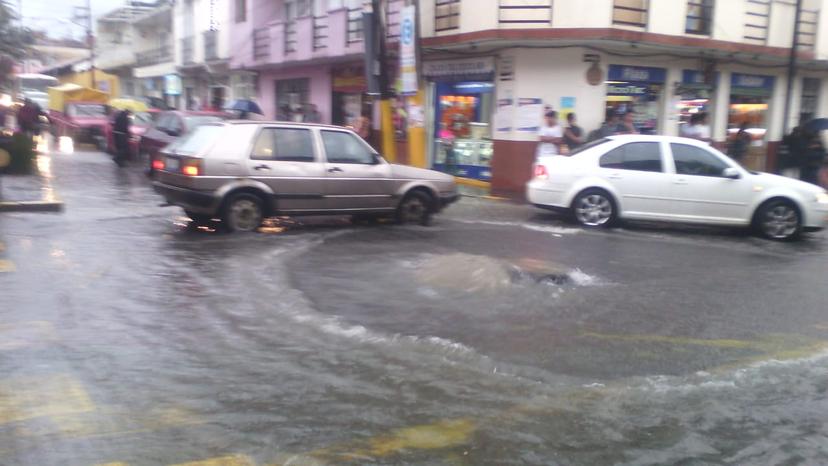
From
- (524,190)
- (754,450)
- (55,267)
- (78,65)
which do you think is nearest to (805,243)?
(524,190)

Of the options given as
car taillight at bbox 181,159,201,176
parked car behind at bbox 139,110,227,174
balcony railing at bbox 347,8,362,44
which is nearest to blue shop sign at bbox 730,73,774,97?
balcony railing at bbox 347,8,362,44

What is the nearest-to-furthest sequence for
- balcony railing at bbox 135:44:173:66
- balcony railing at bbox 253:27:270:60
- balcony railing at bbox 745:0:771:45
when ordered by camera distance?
balcony railing at bbox 745:0:771:45 → balcony railing at bbox 253:27:270:60 → balcony railing at bbox 135:44:173:66

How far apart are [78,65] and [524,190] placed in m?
47.9

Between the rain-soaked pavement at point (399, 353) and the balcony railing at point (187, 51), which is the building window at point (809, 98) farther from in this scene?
the balcony railing at point (187, 51)

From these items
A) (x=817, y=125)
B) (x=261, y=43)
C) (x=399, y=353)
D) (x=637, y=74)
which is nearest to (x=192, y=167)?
(x=399, y=353)

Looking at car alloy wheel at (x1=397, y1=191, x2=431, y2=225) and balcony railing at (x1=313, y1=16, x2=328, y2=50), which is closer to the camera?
car alloy wheel at (x1=397, y1=191, x2=431, y2=225)

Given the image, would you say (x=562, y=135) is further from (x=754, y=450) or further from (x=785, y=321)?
(x=754, y=450)

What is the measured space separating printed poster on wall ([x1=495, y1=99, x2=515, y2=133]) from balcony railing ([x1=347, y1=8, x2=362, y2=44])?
5870 mm

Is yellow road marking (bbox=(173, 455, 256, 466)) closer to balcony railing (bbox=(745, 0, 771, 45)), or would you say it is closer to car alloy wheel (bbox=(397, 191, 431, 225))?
A: car alloy wheel (bbox=(397, 191, 431, 225))

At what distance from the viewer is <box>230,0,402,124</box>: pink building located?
2147 cm

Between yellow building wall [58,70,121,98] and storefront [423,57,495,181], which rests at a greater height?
yellow building wall [58,70,121,98]

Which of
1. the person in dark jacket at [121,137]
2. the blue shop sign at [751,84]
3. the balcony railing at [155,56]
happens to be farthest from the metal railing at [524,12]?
the balcony railing at [155,56]

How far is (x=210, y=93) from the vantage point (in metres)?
34.2

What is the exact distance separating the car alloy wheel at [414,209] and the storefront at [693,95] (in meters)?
8.48
